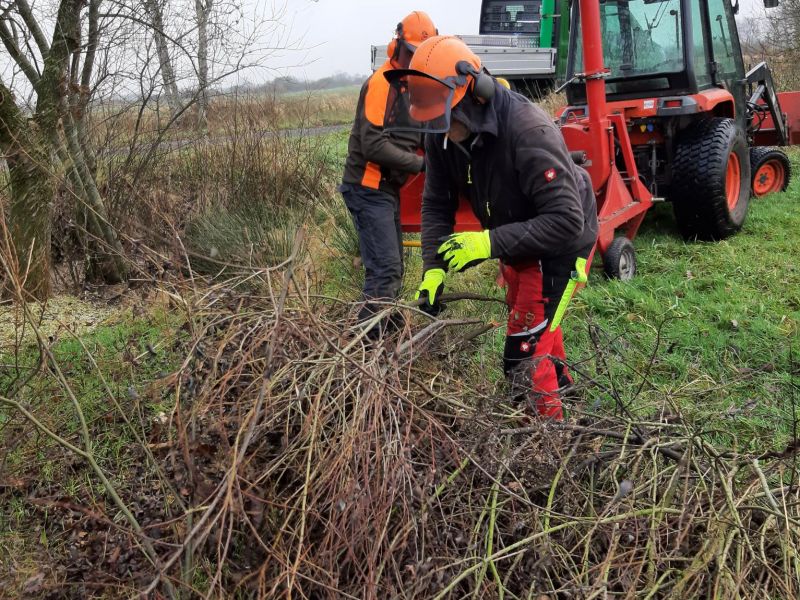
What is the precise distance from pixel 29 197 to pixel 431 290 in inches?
132

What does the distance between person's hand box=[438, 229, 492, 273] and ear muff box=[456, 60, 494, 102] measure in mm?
522

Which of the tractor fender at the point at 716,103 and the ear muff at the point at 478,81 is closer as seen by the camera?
the ear muff at the point at 478,81

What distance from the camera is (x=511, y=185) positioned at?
288cm

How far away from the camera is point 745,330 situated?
14.1 feet

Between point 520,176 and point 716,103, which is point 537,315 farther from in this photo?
point 716,103

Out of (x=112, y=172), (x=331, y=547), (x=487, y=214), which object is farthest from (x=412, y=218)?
(x=331, y=547)

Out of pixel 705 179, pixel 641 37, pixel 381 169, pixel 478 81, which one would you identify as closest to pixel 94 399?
pixel 381 169

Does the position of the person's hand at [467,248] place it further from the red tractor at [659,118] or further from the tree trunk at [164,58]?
the tree trunk at [164,58]

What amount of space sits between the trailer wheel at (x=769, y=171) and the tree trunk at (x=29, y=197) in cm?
653

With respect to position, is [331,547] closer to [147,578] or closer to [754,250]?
[147,578]

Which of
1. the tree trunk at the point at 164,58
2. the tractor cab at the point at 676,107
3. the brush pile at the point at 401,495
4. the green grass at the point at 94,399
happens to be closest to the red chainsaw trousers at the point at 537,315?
the brush pile at the point at 401,495

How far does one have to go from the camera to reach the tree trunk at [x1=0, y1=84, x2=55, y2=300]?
4.83 meters

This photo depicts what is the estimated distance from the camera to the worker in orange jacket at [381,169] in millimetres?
3830

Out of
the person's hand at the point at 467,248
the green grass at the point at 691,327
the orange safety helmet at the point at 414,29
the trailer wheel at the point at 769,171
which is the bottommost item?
the green grass at the point at 691,327
